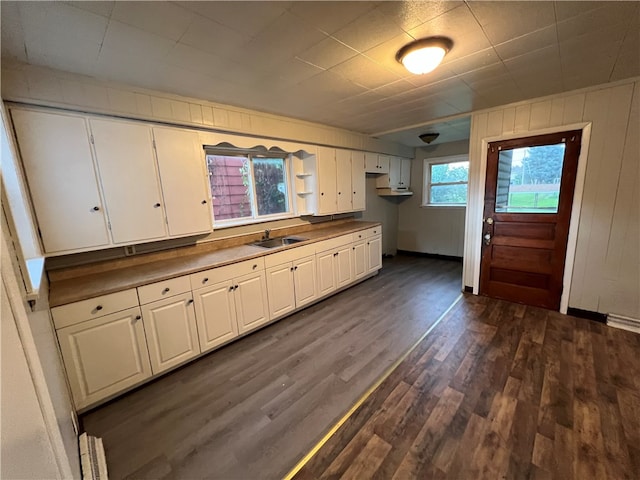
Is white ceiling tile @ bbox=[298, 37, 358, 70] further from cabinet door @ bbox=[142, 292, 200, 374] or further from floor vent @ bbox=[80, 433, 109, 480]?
floor vent @ bbox=[80, 433, 109, 480]

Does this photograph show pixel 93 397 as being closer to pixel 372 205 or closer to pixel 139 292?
pixel 139 292

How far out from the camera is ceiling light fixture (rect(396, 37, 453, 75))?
1.69 metres

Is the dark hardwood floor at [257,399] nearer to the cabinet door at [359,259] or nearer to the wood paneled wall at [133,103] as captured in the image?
the cabinet door at [359,259]

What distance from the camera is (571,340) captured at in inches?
99.0

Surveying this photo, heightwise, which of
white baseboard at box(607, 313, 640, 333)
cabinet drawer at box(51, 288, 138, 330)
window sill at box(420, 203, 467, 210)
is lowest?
A: white baseboard at box(607, 313, 640, 333)

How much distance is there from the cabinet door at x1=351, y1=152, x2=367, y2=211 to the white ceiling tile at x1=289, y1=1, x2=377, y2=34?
278 centimetres

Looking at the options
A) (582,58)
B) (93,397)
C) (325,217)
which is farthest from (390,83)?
(93,397)

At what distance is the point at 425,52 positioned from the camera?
1716mm

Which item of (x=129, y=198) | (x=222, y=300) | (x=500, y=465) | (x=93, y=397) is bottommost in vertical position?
(x=500, y=465)

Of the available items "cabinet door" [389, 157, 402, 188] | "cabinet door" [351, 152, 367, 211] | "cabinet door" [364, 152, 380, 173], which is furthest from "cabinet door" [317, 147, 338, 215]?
"cabinet door" [389, 157, 402, 188]

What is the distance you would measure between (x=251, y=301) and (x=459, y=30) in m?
2.70

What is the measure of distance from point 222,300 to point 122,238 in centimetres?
97

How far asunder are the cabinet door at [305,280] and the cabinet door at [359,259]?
2.75ft

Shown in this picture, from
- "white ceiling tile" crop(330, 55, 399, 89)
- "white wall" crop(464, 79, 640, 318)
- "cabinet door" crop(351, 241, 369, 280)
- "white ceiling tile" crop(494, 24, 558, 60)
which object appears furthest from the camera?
"cabinet door" crop(351, 241, 369, 280)
